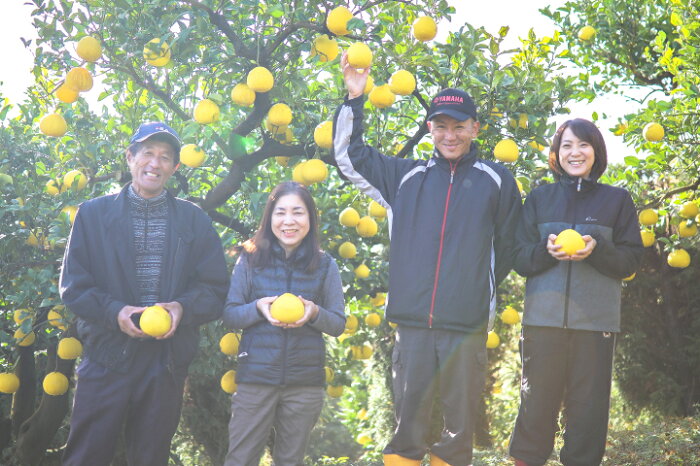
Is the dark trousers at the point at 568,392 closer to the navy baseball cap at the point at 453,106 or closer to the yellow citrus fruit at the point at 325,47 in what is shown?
the navy baseball cap at the point at 453,106

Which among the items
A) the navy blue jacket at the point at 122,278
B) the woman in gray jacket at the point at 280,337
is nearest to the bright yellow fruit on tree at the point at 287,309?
the woman in gray jacket at the point at 280,337

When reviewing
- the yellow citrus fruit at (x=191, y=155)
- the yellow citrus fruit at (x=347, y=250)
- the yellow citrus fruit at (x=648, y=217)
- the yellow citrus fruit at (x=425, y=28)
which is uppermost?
the yellow citrus fruit at (x=425, y=28)

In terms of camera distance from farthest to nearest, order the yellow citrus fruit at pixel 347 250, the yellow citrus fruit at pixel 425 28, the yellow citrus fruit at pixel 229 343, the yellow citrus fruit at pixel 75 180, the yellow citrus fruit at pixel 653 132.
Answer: the yellow citrus fruit at pixel 653 132 → the yellow citrus fruit at pixel 347 250 → the yellow citrus fruit at pixel 75 180 → the yellow citrus fruit at pixel 229 343 → the yellow citrus fruit at pixel 425 28

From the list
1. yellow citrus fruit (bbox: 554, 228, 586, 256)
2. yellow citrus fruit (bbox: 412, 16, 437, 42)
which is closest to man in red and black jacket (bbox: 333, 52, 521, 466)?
yellow citrus fruit (bbox: 554, 228, 586, 256)

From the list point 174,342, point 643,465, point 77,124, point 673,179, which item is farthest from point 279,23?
point 673,179

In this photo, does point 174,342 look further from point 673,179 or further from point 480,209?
point 673,179

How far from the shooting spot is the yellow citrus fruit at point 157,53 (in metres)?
3.56

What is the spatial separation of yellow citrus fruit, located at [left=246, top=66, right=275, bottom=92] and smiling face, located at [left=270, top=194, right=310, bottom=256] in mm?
628

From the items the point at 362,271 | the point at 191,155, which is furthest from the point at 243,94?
the point at 362,271

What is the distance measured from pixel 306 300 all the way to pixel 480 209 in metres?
0.83

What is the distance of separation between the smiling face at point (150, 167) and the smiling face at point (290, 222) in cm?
53

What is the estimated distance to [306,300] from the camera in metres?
3.02

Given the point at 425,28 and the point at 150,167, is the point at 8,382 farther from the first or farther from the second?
the point at 425,28

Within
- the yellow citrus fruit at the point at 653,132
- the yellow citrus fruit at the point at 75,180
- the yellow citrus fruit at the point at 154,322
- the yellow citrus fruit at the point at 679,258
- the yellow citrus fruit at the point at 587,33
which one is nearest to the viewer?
the yellow citrus fruit at the point at 154,322
